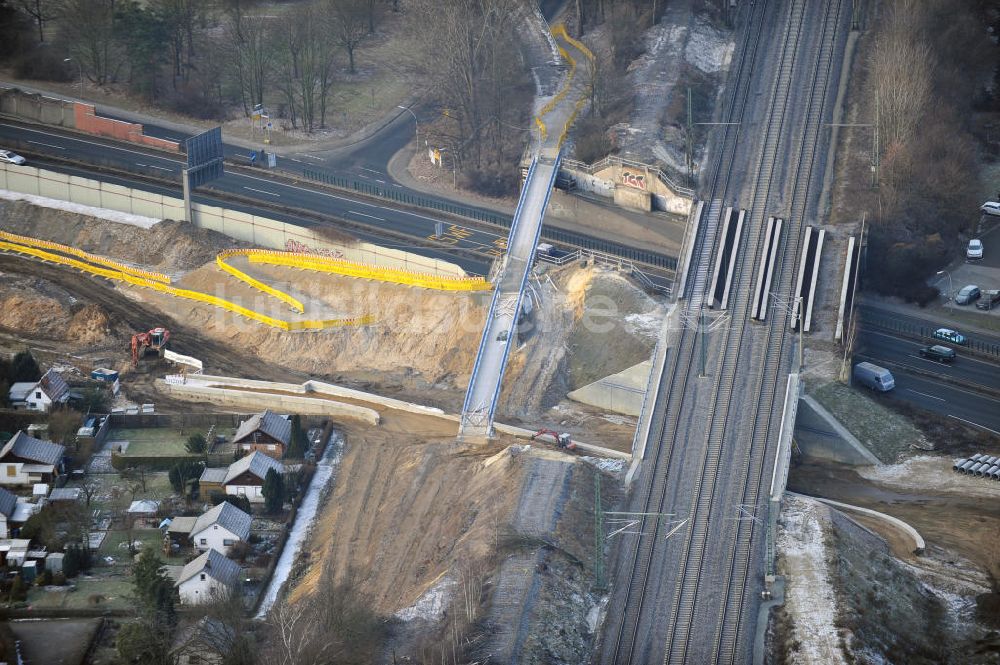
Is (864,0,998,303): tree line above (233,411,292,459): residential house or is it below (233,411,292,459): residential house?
above

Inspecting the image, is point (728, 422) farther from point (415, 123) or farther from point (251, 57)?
point (251, 57)

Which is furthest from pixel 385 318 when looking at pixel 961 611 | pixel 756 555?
pixel 961 611

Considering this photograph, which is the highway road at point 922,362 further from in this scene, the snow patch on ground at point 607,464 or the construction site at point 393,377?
the snow patch on ground at point 607,464

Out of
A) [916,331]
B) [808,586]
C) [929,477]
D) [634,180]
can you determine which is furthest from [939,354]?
[808,586]

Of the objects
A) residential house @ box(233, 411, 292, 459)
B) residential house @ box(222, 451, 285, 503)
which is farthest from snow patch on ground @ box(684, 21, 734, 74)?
residential house @ box(222, 451, 285, 503)

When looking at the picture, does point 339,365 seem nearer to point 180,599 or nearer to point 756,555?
point 180,599

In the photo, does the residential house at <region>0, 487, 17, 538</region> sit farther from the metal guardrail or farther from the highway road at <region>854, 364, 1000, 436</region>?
the metal guardrail

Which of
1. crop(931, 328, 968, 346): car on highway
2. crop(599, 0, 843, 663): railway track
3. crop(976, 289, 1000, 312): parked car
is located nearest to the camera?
crop(599, 0, 843, 663): railway track
